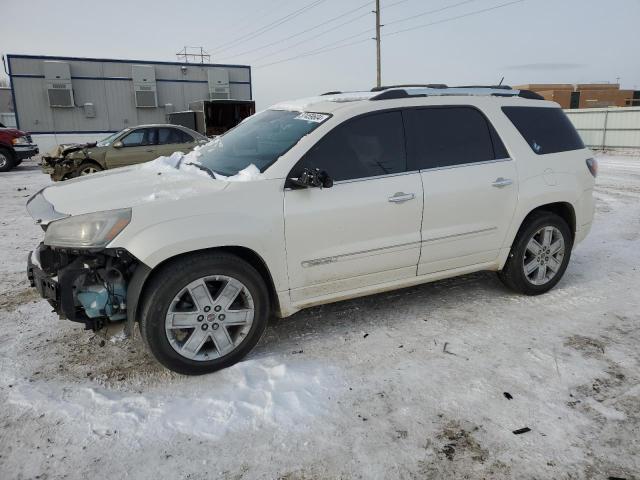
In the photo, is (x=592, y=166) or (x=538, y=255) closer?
(x=538, y=255)

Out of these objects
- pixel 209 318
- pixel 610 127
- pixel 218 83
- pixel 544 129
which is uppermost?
pixel 218 83

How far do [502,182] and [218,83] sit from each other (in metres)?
26.4

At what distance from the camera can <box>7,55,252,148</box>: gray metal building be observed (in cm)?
2364

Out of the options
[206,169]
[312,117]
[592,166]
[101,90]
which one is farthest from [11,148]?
[592,166]

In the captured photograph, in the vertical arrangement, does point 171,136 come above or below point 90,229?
above

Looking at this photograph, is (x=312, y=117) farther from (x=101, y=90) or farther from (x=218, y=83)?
(x=218, y=83)

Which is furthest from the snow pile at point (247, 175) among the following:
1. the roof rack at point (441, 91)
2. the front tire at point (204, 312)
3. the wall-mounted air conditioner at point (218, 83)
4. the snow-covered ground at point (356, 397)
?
the wall-mounted air conditioner at point (218, 83)

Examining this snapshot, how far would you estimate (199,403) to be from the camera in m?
2.88

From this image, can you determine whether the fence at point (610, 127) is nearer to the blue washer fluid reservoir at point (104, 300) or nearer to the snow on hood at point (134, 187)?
the snow on hood at point (134, 187)

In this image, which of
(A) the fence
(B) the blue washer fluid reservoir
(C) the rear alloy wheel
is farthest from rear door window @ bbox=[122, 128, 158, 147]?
(A) the fence

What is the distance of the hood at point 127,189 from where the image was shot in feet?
9.89

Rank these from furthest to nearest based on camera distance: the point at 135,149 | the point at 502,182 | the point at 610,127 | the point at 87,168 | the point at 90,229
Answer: the point at 610,127 → the point at 135,149 → the point at 87,168 → the point at 502,182 → the point at 90,229

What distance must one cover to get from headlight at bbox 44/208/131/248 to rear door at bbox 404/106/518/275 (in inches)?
83.3

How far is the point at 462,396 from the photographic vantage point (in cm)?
295
